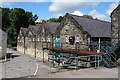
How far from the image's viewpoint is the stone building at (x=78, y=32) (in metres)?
18.1

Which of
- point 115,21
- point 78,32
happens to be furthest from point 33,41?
point 115,21

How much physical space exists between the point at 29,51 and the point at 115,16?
27.8 metres

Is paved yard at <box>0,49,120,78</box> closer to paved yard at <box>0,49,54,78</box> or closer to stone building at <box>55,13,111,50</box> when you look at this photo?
paved yard at <box>0,49,54,78</box>

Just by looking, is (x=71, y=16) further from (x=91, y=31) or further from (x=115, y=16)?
(x=115, y=16)

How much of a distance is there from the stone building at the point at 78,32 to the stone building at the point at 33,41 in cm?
Answer: 1010

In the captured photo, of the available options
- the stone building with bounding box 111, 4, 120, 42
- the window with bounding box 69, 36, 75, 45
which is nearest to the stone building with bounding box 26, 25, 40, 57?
the window with bounding box 69, 36, 75, 45

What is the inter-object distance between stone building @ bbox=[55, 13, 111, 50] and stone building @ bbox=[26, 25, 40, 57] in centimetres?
1010

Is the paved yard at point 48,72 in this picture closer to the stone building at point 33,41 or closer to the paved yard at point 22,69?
the paved yard at point 22,69

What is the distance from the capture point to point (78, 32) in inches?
774

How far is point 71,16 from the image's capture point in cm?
2078

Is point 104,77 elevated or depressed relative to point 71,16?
depressed

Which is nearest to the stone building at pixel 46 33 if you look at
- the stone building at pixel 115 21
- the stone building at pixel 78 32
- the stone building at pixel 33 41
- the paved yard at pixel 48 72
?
the stone building at pixel 33 41

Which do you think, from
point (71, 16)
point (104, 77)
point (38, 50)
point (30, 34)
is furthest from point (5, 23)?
point (104, 77)

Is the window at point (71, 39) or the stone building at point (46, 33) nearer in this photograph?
the window at point (71, 39)
